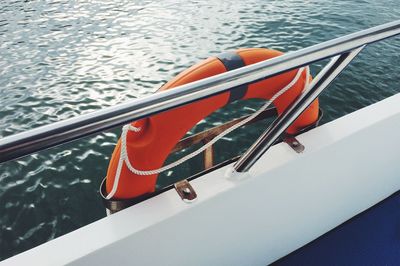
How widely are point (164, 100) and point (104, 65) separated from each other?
12.8 ft

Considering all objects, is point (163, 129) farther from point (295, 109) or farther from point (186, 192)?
point (295, 109)

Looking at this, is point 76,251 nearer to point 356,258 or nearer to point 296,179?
point 296,179

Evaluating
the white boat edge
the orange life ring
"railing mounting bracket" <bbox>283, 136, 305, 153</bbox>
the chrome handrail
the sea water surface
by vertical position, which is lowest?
the sea water surface

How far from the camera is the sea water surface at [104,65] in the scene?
257 cm

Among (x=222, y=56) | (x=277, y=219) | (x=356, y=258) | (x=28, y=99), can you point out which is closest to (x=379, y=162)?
(x=356, y=258)

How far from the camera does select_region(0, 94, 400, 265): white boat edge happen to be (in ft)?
Result: 3.16

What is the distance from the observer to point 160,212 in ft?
3.35

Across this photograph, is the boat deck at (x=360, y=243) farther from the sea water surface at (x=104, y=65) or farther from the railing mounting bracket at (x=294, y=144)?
the sea water surface at (x=104, y=65)

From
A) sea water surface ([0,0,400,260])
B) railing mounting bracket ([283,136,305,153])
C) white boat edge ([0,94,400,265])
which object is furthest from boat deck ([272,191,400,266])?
sea water surface ([0,0,400,260])

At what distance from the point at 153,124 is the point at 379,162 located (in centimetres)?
107

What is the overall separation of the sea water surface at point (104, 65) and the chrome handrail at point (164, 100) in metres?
1.37

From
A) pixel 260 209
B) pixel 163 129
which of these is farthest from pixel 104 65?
pixel 260 209

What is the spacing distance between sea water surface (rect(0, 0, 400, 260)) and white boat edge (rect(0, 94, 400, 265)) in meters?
0.91

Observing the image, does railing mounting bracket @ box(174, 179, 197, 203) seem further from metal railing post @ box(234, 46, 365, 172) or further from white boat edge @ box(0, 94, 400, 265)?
metal railing post @ box(234, 46, 365, 172)
